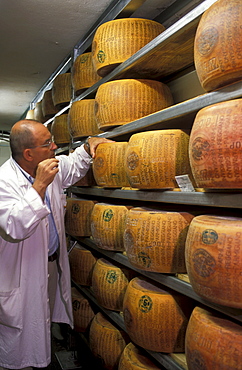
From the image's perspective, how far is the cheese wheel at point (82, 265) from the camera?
2.65 meters

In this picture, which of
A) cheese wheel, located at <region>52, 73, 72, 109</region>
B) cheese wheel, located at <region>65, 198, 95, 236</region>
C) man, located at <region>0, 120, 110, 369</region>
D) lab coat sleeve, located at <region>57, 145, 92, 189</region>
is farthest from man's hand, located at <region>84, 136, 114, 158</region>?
cheese wheel, located at <region>52, 73, 72, 109</region>

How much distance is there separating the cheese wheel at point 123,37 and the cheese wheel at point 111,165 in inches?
18.3

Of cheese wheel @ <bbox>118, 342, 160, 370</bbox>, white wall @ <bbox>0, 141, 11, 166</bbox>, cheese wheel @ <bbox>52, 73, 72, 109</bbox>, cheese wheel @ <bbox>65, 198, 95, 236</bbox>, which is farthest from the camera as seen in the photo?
white wall @ <bbox>0, 141, 11, 166</bbox>

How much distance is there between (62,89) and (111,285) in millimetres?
1931

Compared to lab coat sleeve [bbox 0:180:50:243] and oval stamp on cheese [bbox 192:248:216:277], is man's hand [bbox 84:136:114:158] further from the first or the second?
oval stamp on cheese [bbox 192:248:216:277]

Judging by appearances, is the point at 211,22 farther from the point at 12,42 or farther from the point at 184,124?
the point at 12,42

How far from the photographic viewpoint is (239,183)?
1196 mm

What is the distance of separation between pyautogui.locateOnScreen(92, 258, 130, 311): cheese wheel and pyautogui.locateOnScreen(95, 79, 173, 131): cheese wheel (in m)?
0.83

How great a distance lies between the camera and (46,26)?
287 cm

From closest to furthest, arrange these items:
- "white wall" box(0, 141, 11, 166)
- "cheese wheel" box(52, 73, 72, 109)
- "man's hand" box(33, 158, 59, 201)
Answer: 1. "man's hand" box(33, 158, 59, 201)
2. "cheese wheel" box(52, 73, 72, 109)
3. "white wall" box(0, 141, 11, 166)

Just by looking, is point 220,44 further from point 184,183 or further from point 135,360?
point 135,360

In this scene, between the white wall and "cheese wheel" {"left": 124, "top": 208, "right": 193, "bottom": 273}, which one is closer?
"cheese wheel" {"left": 124, "top": 208, "right": 193, "bottom": 273}

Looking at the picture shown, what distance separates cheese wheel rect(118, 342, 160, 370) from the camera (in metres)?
1.81

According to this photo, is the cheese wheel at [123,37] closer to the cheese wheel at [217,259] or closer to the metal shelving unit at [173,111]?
the metal shelving unit at [173,111]
